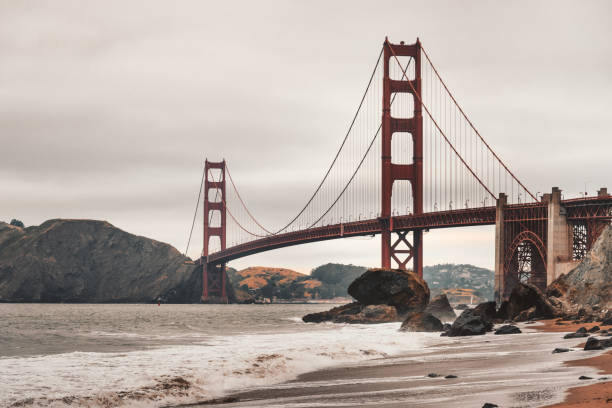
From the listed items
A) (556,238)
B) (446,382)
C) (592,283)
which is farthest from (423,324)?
(446,382)

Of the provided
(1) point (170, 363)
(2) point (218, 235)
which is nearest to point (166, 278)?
(2) point (218, 235)

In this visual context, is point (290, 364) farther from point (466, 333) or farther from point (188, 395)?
point (466, 333)

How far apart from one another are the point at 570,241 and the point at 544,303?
22.2 metres

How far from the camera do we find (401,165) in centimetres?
8844

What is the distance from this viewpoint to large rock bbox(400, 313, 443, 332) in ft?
144

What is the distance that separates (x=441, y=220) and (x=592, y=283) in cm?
3737

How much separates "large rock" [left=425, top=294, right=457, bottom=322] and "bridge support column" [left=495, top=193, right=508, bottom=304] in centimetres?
949

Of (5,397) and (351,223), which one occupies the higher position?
(351,223)

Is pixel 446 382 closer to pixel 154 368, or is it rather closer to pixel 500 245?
pixel 154 368

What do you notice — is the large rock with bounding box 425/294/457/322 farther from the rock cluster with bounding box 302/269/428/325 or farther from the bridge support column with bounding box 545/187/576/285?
the bridge support column with bounding box 545/187/576/285

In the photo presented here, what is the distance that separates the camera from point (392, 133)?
3541 inches

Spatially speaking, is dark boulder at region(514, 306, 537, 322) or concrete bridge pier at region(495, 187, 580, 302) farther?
concrete bridge pier at region(495, 187, 580, 302)

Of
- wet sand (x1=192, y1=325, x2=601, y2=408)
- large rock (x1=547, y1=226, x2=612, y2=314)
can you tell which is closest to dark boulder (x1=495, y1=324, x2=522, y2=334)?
wet sand (x1=192, y1=325, x2=601, y2=408)

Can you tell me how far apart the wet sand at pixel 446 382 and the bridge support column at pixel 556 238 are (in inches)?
1479
